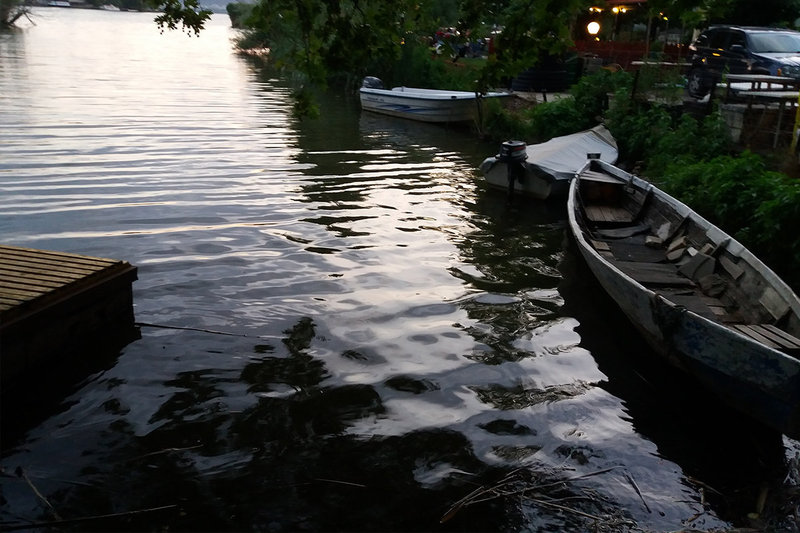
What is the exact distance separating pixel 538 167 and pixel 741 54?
23.4 feet

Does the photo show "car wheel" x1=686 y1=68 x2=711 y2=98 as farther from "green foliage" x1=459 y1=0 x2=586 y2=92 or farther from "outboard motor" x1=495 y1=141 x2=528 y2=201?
"green foliage" x1=459 y1=0 x2=586 y2=92

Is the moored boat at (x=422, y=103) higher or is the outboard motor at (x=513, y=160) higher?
the moored boat at (x=422, y=103)

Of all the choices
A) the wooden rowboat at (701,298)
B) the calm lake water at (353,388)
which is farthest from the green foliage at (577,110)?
the wooden rowboat at (701,298)

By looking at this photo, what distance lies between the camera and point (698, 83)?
18891mm

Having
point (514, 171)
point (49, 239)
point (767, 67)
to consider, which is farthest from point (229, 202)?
point (767, 67)

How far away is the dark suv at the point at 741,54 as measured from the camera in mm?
16328

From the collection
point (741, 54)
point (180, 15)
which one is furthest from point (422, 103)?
point (180, 15)

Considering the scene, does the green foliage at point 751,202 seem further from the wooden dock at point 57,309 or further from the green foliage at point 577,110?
the wooden dock at point 57,309

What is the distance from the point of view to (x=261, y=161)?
1773 cm

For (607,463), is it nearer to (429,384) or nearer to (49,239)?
(429,384)

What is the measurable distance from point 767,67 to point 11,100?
2456 centimetres

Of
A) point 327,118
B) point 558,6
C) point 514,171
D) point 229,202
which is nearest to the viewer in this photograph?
point 558,6

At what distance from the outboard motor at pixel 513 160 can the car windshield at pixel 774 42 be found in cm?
740

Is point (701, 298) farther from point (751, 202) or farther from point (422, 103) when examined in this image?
point (422, 103)
